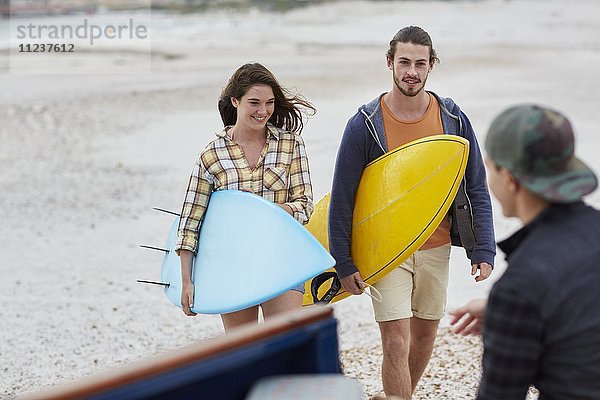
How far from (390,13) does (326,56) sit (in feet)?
88.1

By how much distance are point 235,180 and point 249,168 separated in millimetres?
87

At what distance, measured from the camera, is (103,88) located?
62.5 feet

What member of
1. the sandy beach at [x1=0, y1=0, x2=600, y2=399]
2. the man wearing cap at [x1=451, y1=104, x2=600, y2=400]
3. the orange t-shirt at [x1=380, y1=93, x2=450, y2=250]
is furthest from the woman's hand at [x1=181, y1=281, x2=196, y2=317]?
the man wearing cap at [x1=451, y1=104, x2=600, y2=400]

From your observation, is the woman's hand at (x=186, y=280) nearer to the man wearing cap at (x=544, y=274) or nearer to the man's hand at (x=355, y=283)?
the man's hand at (x=355, y=283)

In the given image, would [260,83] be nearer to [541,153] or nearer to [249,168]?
[249,168]

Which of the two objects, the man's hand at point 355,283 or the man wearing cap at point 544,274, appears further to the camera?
the man's hand at point 355,283

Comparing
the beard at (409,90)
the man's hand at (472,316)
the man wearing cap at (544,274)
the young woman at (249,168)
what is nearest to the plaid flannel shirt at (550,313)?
the man wearing cap at (544,274)

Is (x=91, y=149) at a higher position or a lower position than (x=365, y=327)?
higher

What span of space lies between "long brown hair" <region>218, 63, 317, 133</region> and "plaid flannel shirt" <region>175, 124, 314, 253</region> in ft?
0.53

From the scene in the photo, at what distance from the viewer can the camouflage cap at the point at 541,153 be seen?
1969 mm

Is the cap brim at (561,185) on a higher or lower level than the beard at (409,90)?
lower

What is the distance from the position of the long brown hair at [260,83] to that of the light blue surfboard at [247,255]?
1.42 feet

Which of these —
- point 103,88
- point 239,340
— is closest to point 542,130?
point 239,340

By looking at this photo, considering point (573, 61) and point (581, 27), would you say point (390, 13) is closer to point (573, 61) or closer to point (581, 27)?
point (581, 27)
